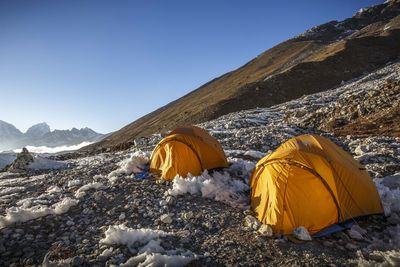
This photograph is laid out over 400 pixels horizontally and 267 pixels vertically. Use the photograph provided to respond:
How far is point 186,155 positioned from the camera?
13.3 metres

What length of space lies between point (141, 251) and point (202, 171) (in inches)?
241

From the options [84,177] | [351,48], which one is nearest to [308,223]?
[84,177]

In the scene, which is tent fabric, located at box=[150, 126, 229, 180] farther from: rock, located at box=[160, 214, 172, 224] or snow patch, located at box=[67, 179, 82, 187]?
rock, located at box=[160, 214, 172, 224]

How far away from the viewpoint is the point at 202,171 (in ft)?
43.8

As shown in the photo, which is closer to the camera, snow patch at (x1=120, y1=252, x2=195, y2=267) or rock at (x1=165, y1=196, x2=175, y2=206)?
snow patch at (x1=120, y1=252, x2=195, y2=267)

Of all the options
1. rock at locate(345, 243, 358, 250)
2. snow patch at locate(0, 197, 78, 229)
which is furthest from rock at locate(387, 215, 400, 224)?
snow patch at locate(0, 197, 78, 229)

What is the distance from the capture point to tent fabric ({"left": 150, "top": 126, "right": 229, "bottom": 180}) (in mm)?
13172

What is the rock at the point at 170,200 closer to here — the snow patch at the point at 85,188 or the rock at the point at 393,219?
the snow patch at the point at 85,188

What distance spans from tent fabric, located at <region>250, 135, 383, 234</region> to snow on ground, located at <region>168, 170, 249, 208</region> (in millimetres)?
1237

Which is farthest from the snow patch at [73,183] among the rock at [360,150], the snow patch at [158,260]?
the rock at [360,150]

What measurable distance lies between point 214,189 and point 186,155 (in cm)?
259

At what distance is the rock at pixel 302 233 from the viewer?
8117 mm

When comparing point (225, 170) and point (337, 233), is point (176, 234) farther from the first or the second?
point (225, 170)

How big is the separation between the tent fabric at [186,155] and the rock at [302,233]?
5.61 m
